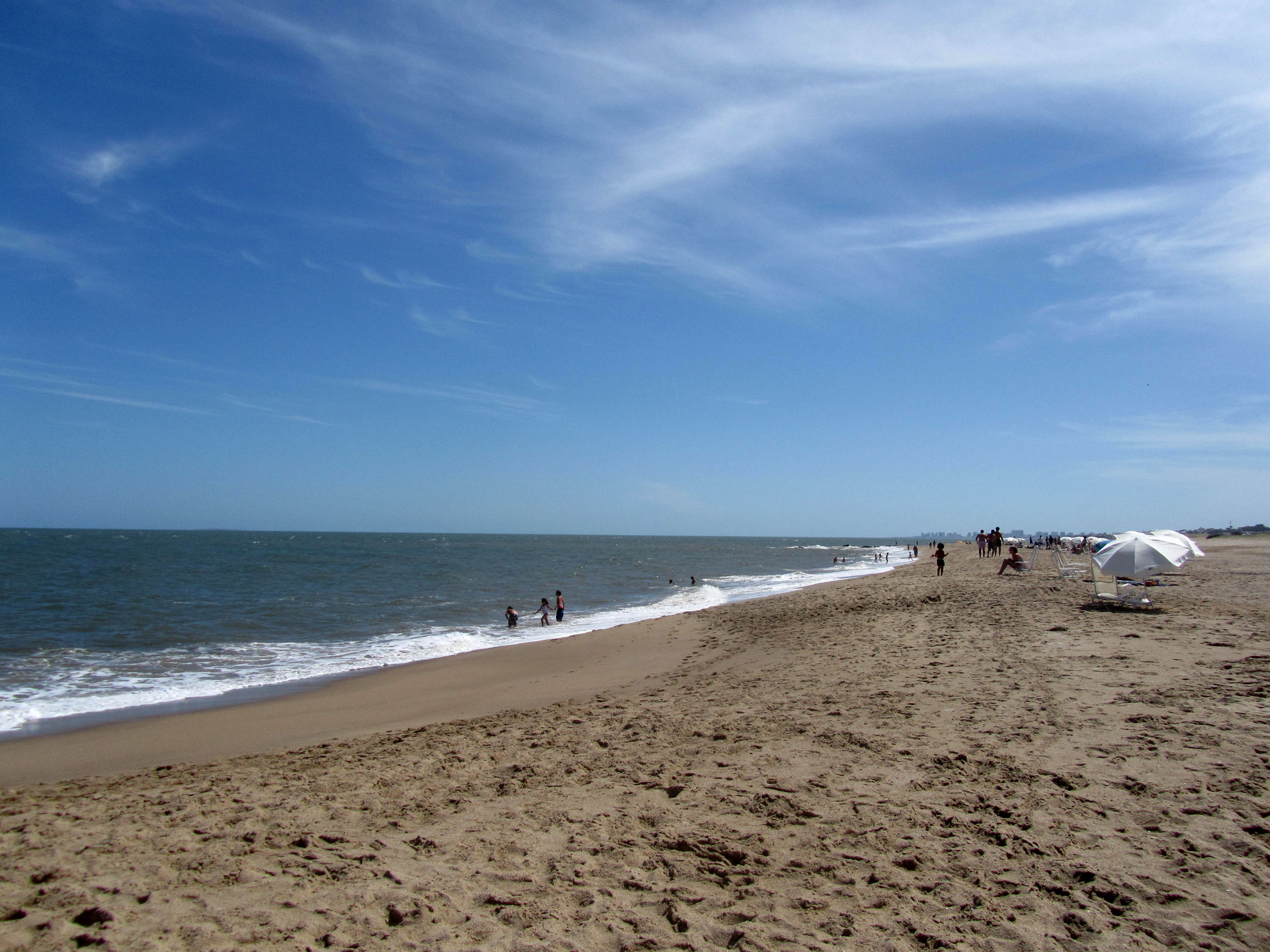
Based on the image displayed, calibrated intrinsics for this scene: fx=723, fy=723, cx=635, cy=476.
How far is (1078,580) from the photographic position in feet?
67.0

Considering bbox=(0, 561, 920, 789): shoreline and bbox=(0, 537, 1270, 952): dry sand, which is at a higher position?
bbox=(0, 537, 1270, 952): dry sand

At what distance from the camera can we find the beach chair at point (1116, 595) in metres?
14.2

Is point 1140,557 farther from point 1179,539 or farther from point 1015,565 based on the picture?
point 1015,565

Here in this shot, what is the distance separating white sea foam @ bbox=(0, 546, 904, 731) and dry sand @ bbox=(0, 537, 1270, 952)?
8.53ft

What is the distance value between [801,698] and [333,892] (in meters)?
5.52

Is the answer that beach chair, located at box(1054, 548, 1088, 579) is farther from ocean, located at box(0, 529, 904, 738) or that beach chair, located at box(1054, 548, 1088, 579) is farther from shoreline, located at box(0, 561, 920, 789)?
shoreline, located at box(0, 561, 920, 789)

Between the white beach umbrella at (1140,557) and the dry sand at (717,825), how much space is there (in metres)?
4.80

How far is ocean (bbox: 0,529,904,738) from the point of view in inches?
499

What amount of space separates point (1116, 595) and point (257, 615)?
2408 cm

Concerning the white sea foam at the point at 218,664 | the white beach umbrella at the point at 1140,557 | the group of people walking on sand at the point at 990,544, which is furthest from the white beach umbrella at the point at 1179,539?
the group of people walking on sand at the point at 990,544

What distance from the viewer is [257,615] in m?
23.8

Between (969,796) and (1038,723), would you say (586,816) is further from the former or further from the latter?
(1038,723)

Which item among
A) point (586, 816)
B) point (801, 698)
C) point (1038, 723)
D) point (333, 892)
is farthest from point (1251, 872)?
point (333, 892)

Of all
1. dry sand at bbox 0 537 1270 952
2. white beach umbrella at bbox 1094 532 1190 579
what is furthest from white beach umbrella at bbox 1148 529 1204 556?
dry sand at bbox 0 537 1270 952
